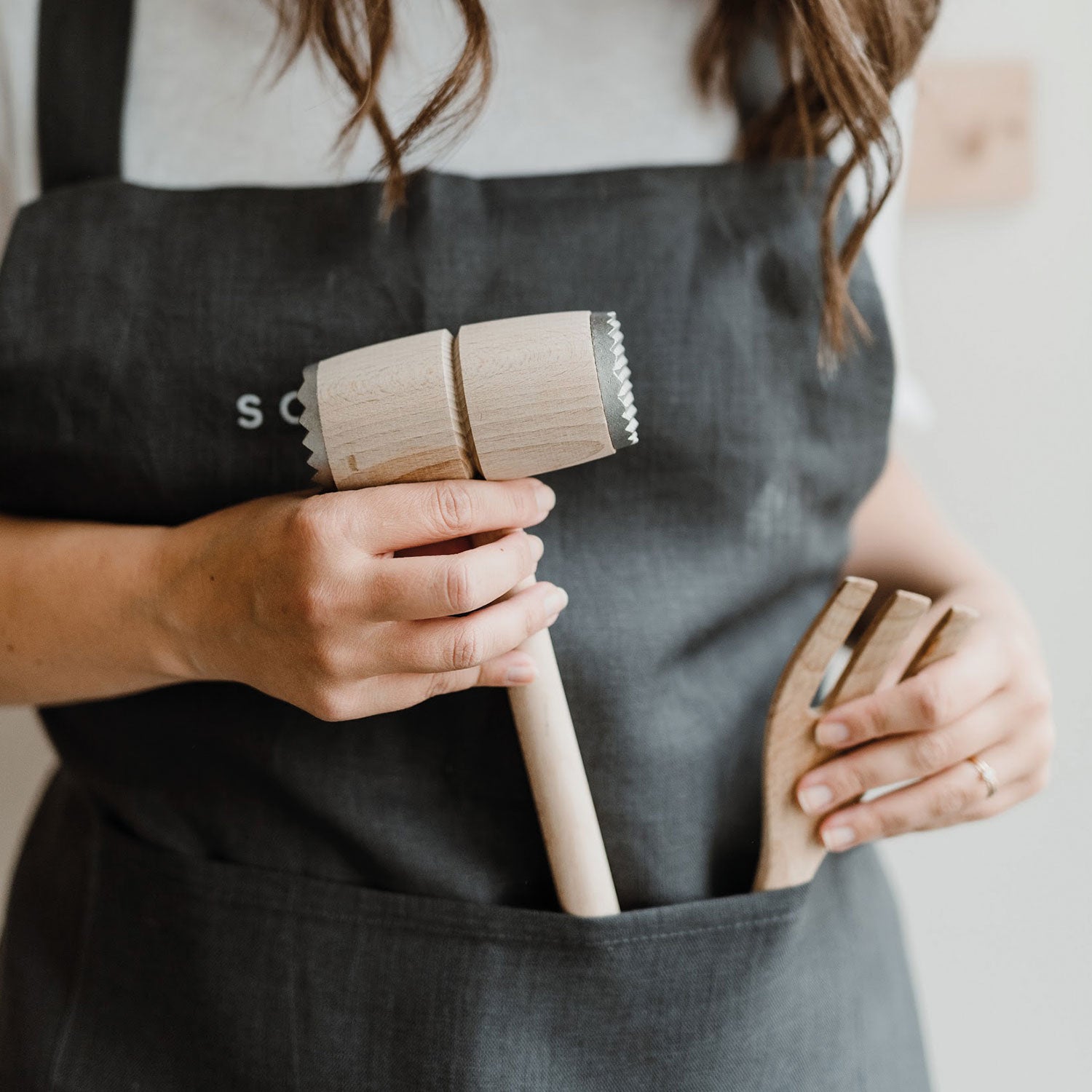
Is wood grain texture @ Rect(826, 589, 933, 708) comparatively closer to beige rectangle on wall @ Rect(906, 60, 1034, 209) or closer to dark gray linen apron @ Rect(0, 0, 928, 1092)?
dark gray linen apron @ Rect(0, 0, 928, 1092)

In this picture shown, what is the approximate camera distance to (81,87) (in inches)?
22.7

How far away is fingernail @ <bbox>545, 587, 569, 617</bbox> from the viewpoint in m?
0.47

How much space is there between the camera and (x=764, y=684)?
2.06ft

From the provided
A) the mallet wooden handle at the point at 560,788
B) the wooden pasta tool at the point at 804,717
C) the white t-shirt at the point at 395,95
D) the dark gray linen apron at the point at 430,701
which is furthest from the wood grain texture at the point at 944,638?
the white t-shirt at the point at 395,95

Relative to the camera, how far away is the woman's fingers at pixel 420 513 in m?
0.44

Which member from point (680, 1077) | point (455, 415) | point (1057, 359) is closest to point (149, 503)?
point (455, 415)

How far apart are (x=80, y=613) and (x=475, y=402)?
0.28 m

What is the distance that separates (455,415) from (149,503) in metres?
0.24

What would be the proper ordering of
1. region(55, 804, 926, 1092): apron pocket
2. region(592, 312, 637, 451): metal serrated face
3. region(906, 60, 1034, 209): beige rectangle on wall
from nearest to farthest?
region(592, 312, 637, 451): metal serrated face
region(55, 804, 926, 1092): apron pocket
region(906, 60, 1034, 209): beige rectangle on wall

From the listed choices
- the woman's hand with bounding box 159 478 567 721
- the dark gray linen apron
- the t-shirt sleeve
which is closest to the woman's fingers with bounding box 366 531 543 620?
the woman's hand with bounding box 159 478 567 721

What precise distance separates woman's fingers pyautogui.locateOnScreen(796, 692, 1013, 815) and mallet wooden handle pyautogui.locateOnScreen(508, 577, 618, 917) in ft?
0.48

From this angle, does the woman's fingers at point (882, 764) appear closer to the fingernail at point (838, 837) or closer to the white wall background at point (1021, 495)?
the fingernail at point (838, 837)

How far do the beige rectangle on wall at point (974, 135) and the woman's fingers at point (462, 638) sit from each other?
78 centimetres

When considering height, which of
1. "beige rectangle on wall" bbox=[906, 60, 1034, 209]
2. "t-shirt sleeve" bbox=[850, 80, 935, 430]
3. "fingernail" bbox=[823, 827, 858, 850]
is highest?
"beige rectangle on wall" bbox=[906, 60, 1034, 209]
